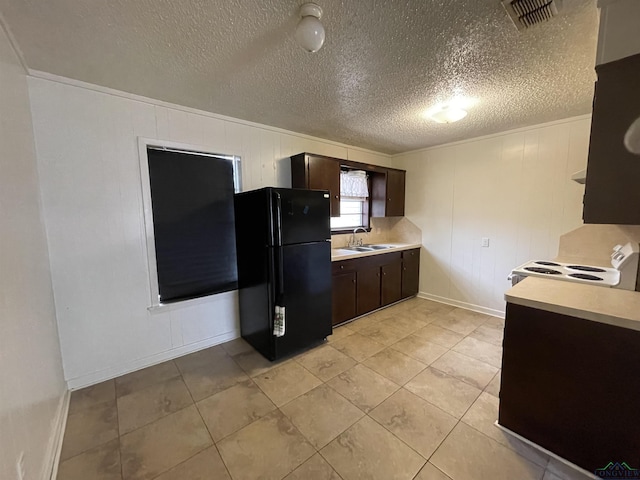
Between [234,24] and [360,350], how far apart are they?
2.75 metres

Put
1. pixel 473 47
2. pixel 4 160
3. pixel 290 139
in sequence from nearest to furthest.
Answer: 1. pixel 4 160
2. pixel 473 47
3. pixel 290 139

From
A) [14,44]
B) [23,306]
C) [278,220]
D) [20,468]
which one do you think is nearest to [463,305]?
[278,220]

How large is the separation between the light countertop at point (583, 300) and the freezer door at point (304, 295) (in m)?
1.56

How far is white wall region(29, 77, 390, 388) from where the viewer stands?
189cm

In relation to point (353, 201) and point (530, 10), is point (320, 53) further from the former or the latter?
point (353, 201)

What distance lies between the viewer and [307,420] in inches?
67.9

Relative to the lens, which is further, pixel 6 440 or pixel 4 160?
pixel 4 160

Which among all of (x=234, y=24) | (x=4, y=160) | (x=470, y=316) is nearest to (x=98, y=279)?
(x=4, y=160)

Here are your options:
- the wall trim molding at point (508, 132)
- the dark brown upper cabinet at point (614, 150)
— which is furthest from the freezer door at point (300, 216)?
the wall trim molding at point (508, 132)

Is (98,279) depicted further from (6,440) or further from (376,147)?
(376,147)

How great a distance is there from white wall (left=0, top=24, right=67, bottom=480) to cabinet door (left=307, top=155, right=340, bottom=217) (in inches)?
88.0

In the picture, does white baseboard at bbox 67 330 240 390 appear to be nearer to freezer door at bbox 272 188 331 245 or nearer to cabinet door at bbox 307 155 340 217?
freezer door at bbox 272 188 331 245

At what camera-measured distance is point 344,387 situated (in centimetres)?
205

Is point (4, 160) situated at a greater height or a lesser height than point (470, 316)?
greater
